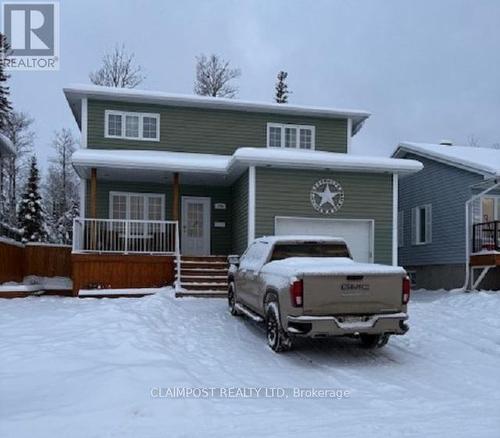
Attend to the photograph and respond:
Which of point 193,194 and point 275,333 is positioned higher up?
point 193,194

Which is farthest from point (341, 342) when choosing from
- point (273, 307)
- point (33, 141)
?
point (33, 141)

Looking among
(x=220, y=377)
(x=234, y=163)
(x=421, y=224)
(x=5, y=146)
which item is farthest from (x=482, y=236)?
(x=5, y=146)

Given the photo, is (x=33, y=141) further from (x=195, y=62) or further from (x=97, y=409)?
(x=97, y=409)

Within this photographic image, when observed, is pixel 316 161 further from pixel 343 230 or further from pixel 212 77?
pixel 212 77

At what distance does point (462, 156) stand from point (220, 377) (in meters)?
15.5

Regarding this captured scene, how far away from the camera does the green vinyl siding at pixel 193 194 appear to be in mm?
18703

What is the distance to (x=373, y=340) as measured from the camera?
905 cm

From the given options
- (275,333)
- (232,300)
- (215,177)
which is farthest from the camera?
(215,177)

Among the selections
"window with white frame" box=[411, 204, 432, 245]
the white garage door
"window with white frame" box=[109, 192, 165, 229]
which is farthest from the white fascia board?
"window with white frame" box=[411, 204, 432, 245]

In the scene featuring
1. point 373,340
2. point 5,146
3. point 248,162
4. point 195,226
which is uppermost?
point 5,146

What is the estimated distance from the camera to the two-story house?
15797 millimetres

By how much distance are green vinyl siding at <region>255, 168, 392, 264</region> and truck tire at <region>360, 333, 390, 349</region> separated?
22.4 feet

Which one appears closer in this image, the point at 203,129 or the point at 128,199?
the point at 128,199

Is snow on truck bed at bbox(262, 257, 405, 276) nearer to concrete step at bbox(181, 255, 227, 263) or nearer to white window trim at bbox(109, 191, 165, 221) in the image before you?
concrete step at bbox(181, 255, 227, 263)
